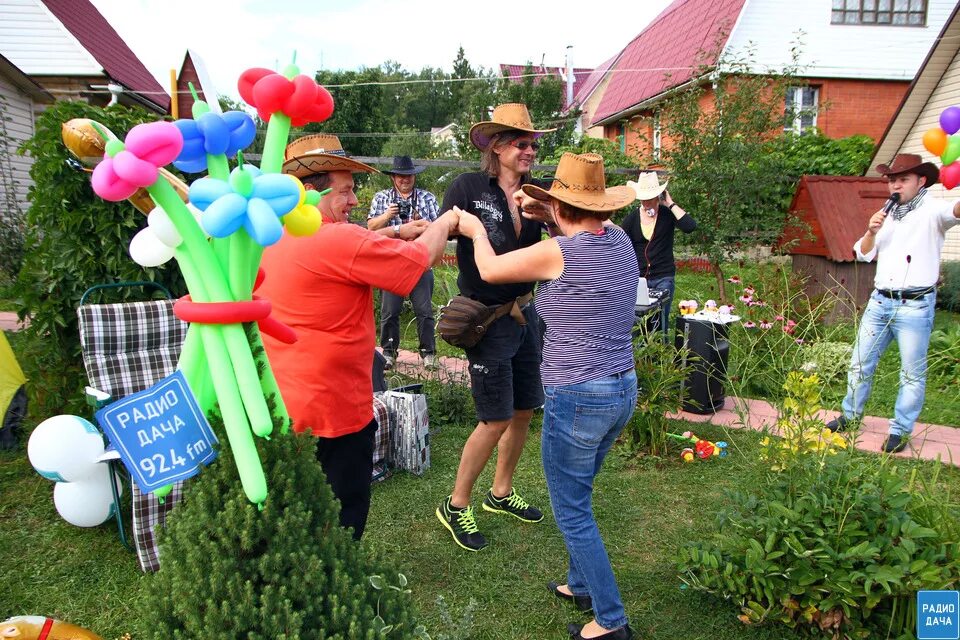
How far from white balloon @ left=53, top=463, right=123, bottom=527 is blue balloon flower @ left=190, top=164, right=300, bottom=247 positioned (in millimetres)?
2366

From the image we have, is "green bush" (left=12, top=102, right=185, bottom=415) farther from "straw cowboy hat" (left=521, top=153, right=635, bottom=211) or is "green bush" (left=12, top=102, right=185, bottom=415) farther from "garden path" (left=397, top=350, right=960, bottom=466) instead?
"garden path" (left=397, top=350, right=960, bottom=466)

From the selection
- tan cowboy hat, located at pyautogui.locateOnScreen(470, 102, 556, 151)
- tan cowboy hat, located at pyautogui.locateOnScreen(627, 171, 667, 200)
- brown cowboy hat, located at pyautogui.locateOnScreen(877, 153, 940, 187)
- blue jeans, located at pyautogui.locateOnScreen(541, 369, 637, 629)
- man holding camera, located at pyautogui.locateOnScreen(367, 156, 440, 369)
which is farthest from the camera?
man holding camera, located at pyautogui.locateOnScreen(367, 156, 440, 369)

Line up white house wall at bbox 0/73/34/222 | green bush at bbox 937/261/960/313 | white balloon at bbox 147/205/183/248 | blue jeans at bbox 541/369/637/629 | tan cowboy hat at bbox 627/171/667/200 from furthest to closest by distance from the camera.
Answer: white house wall at bbox 0/73/34/222
green bush at bbox 937/261/960/313
tan cowboy hat at bbox 627/171/667/200
blue jeans at bbox 541/369/637/629
white balloon at bbox 147/205/183/248

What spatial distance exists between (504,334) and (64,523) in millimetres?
2667

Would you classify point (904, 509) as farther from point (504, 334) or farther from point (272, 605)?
point (272, 605)

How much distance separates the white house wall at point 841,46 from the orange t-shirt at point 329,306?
60.8ft

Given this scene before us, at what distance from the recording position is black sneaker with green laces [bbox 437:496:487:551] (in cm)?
333

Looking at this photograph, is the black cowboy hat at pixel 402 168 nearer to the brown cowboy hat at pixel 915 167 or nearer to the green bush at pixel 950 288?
the brown cowboy hat at pixel 915 167

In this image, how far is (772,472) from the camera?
9.27ft

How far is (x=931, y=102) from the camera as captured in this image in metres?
11.5

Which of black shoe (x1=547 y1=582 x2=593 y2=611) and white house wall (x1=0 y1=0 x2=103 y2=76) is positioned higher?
white house wall (x1=0 y1=0 x2=103 y2=76)

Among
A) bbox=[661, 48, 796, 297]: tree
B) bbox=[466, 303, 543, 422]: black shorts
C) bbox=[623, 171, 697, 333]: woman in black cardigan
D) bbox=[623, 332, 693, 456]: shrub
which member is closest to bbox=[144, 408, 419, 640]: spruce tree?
bbox=[466, 303, 543, 422]: black shorts

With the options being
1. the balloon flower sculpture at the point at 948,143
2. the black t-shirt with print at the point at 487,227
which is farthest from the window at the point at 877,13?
the black t-shirt with print at the point at 487,227

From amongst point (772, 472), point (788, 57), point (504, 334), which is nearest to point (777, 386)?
point (772, 472)
